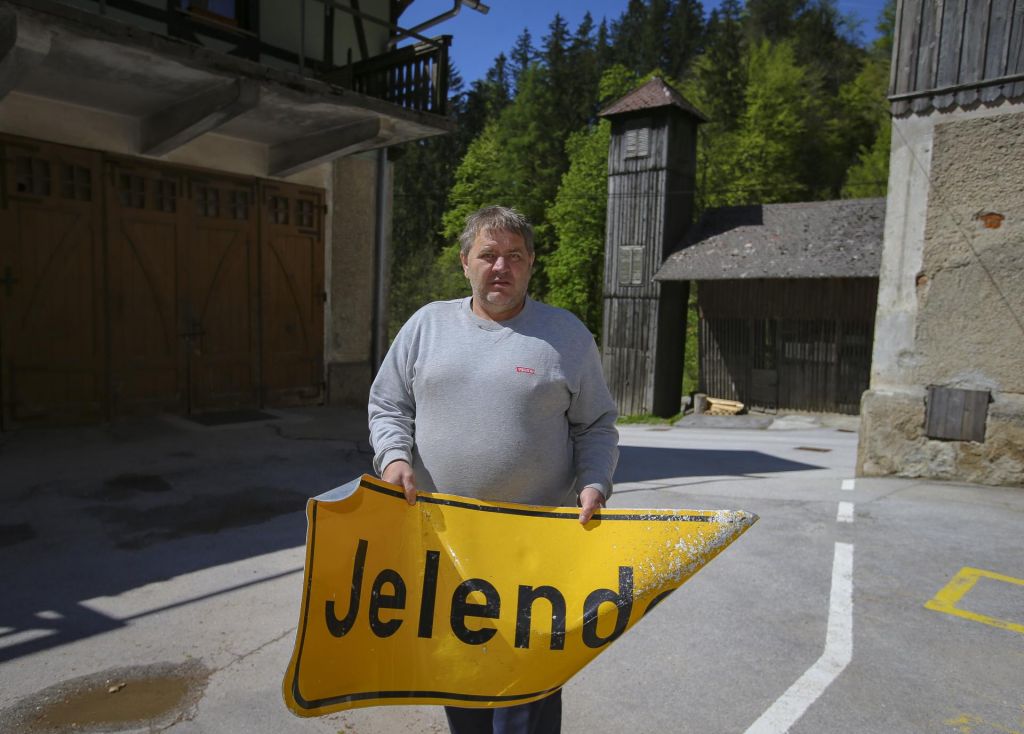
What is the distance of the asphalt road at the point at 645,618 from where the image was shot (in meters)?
2.72

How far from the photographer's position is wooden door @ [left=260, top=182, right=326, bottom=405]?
9.31m

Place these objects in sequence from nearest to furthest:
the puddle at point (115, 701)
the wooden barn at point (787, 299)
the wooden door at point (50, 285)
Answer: the puddle at point (115, 701)
the wooden door at point (50, 285)
the wooden barn at point (787, 299)

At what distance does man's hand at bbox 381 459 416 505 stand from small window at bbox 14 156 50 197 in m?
6.94

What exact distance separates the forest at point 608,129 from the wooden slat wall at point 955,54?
71.1 feet

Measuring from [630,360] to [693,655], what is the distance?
54.5 ft

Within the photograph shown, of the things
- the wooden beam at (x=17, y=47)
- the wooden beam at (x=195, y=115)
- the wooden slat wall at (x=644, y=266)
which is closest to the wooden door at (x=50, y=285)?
the wooden beam at (x=195, y=115)

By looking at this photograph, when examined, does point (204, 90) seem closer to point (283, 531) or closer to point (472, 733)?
point (283, 531)

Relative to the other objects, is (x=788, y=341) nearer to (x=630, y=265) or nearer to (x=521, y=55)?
(x=630, y=265)

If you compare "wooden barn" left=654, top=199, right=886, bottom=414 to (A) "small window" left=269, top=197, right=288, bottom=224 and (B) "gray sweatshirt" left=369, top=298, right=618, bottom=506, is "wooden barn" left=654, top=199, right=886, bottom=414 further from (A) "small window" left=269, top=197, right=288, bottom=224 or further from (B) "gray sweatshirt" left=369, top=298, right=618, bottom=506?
(B) "gray sweatshirt" left=369, top=298, right=618, bottom=506

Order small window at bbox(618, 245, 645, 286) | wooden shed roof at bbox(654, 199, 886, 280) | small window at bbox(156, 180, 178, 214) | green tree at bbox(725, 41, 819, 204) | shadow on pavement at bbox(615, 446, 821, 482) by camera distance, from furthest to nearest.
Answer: green tree at bbox(725, 41, 819, 204) < small window at bbox(618, 245, 645, 286) < wooden shed roof at bbox(654, 199, 886, 280) < small window at bbox(156, 180, 178, 214) < shadow on pavement at bbox(615, 446, 821, 482)

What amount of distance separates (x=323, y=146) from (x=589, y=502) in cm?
786

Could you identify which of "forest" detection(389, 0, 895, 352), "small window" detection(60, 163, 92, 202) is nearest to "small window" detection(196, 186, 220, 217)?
"small window" detection(60, 163, 92, 202)

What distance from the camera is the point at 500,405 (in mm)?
2145

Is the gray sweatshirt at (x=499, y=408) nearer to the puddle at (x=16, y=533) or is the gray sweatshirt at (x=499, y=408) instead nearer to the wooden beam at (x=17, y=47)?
the puddle at (x=16, y=533)
